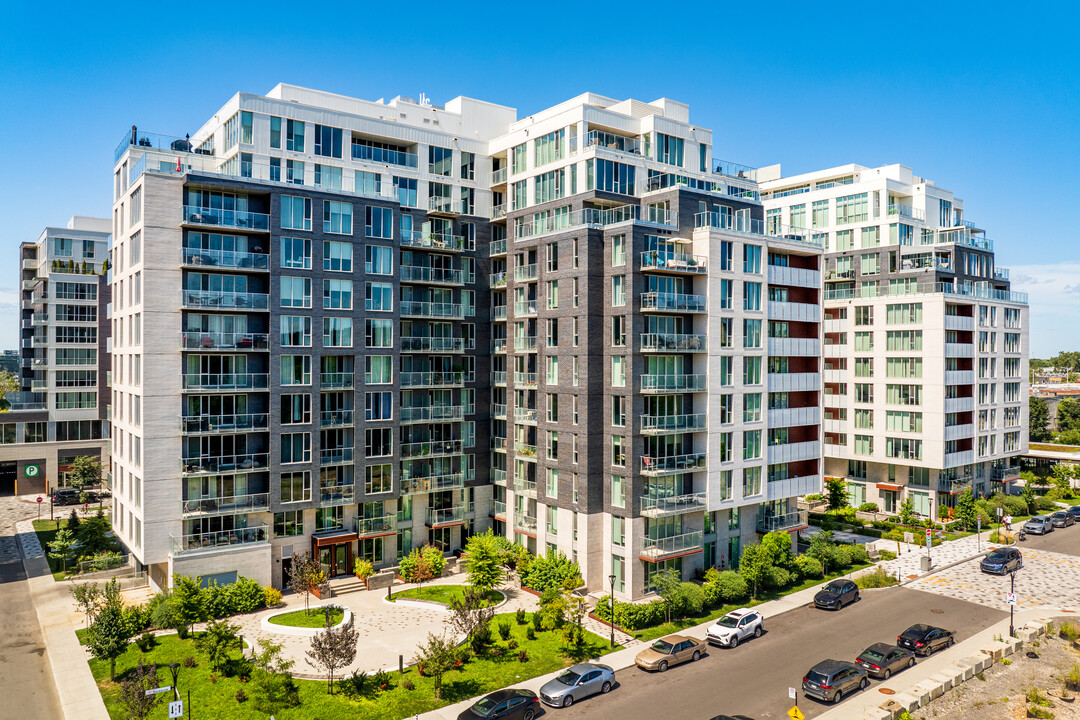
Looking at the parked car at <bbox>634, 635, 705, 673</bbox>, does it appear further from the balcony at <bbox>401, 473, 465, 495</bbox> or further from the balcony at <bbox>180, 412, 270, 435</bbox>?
the balcony at <bbox>180, 412, 270, 435</bbox>

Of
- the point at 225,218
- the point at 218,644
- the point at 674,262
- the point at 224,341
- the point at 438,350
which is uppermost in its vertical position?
the point at 225,218

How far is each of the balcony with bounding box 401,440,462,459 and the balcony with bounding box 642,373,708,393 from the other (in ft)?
61.5

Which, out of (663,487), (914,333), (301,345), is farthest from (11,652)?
(914,333)

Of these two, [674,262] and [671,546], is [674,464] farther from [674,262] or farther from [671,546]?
[674,262]

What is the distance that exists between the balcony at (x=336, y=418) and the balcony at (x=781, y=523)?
32.5 meters

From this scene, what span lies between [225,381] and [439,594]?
21008mm

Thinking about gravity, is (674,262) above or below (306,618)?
above

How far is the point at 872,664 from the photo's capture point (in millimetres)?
38688

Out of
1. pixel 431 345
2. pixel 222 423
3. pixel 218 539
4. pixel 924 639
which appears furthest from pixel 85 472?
pixel 924 639

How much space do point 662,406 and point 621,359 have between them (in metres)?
4.37

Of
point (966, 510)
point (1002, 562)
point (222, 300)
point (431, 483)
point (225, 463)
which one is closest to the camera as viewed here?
point (222, 300)

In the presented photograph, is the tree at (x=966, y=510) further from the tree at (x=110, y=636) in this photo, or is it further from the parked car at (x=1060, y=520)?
the tree at (x=110, y=636)

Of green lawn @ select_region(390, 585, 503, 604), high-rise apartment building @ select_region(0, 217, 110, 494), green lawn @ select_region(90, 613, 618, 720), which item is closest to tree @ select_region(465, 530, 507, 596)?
green lawn @ select_region(390, 585, 503, 604)

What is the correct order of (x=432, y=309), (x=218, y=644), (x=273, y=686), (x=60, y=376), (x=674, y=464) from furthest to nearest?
1. (x=60, y=376)
2. (x=432, y=309)
3. (x=674, y=464)
4. (x=218, y=644)
5. (x=273, y=686)
